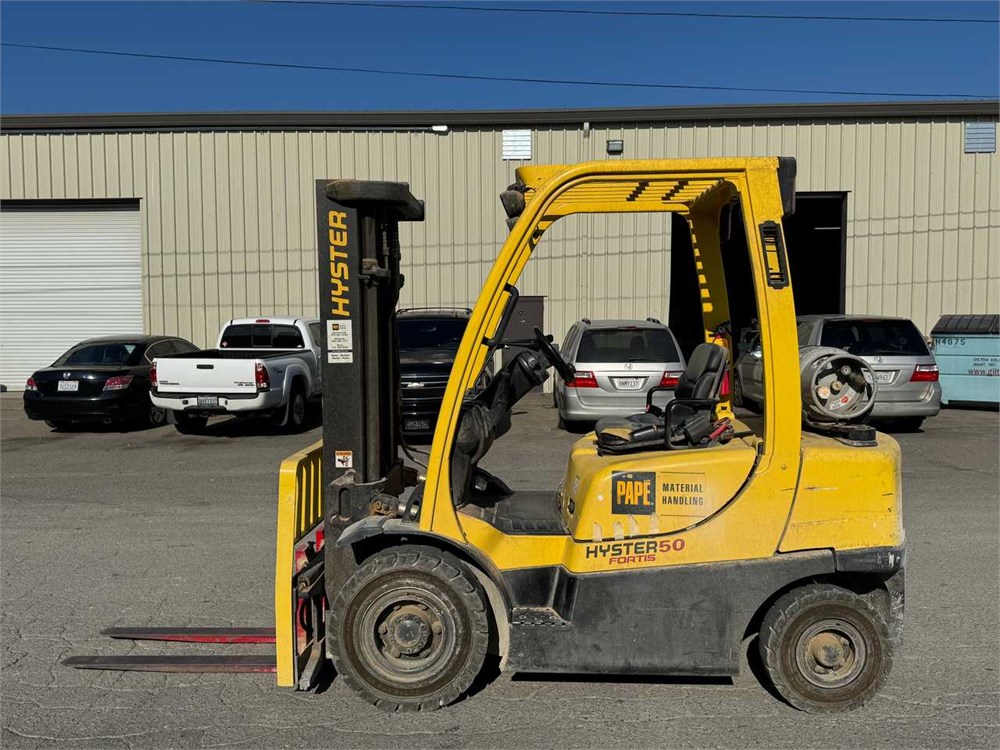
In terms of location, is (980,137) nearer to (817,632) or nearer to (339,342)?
(817,632)

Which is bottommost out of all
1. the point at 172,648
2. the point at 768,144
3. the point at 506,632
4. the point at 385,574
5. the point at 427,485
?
the point at 172,648

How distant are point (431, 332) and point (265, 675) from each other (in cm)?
1011

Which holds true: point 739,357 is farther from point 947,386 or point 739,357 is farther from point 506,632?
point 947,386

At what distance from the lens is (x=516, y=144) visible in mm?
20234

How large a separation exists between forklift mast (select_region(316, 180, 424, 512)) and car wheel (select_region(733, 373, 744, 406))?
6.86ft

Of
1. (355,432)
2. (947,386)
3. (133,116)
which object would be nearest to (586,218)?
(947,386)

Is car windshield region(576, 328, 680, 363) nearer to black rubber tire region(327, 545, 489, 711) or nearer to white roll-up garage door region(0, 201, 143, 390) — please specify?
black rubber tire region(327, 545, 489, 711)

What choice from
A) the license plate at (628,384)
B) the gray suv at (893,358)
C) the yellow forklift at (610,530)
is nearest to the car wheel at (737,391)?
the yellow forklift at (610,530)

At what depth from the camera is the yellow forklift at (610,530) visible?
3.99m

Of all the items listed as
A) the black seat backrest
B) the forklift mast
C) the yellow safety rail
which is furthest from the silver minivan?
the yellow safety rail

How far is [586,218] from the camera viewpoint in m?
20.0

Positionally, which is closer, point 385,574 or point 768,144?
point 385,574

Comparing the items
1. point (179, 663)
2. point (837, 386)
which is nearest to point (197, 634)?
point (179, 663)

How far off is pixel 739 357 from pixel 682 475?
1619 millimetres
